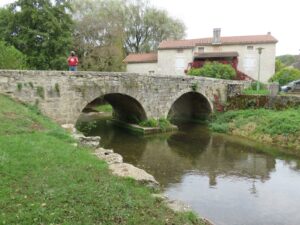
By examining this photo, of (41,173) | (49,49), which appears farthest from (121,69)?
(41,173)

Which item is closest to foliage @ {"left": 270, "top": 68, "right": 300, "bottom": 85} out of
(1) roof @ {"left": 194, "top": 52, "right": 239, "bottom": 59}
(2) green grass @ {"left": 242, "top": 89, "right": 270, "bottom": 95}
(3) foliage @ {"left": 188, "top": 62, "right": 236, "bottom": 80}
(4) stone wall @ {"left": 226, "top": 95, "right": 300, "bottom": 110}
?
(3) foliage @ {"left": 188, "top": 62, "right": 236, "bottom": 80}

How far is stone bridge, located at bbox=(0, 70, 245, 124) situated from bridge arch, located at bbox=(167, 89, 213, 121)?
0.06m

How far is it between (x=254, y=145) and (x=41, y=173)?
1157 cm

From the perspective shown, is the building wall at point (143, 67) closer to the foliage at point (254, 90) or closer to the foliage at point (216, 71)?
the foliage at point (216, 71)

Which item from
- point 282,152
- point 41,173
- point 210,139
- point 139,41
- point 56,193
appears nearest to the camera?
point 56,193

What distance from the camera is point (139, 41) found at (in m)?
42.8

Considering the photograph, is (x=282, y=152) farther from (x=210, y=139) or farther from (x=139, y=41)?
(x=139, y=41)

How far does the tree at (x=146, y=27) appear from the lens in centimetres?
4072

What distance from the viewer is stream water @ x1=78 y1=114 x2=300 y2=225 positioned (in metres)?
7.71

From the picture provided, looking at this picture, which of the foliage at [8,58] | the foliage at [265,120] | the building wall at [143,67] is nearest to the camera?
the foliage at [8,58]

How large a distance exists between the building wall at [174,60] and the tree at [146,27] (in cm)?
849

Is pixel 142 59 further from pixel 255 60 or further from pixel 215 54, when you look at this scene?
pixel 255 60

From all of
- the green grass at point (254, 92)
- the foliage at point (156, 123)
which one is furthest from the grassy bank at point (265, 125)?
the foliage at point (156, 123)

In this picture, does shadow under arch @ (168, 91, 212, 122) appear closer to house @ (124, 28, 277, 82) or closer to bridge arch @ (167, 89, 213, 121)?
bridge arch @ (167, 89, 213, 121)
